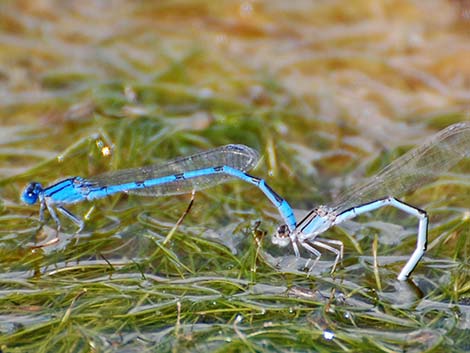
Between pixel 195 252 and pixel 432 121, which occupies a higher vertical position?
pixel 432 121

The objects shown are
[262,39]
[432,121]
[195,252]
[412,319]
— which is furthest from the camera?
[262,39]

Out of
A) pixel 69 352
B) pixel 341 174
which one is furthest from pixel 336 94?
pixel 69 352

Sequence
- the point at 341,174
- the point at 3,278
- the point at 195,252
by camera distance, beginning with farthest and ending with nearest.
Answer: the point at 341,174 < the point at 195,252 < the point at 3,278

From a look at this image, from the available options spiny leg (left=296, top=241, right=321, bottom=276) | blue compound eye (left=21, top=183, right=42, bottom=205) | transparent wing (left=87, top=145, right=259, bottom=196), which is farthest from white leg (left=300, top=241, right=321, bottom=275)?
blue compound eye (left=21, top=183, right=42, bottom=205)

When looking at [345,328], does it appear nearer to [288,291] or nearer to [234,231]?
[288,291]

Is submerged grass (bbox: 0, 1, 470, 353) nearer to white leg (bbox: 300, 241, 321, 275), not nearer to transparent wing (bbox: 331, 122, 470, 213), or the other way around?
white leg (bbox: 300, 241, 321, 275)

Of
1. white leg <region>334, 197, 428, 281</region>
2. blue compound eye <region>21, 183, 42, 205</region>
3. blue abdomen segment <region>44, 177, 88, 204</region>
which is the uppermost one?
blue compound eye <region>21, 183, 42, 205</region>

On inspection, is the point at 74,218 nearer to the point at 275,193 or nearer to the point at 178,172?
the point at 178,172
